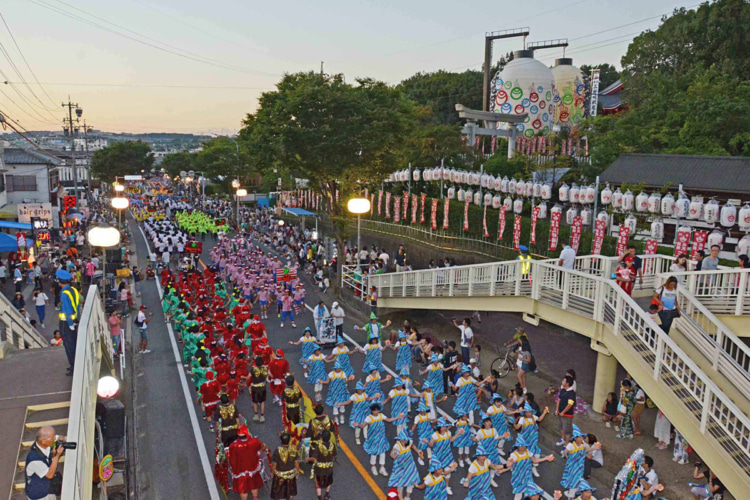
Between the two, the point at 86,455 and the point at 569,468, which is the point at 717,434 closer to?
the point at 569,468

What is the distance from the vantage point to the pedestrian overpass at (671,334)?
863cm

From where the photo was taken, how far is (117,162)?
285ft

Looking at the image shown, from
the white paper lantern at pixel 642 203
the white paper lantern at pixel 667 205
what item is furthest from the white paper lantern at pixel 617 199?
the white paper lantern at pixel 667 205

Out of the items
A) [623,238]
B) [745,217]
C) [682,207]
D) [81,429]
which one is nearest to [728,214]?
[745,217]

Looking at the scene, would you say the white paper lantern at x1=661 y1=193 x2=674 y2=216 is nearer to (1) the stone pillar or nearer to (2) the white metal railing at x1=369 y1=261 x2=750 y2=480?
(2) the white metal railing at x1=369 y1=261 x2=750 y2=480

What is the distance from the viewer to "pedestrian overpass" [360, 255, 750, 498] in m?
8.63

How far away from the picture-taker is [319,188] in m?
26.6

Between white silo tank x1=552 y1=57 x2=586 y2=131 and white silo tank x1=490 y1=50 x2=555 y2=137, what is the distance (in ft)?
4.79

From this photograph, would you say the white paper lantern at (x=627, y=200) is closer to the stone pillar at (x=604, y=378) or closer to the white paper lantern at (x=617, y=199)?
the white paper lantern at (x=617, y=199)

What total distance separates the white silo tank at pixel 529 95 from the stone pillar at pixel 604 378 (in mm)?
37052

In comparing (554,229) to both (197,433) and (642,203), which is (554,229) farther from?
(197,433)

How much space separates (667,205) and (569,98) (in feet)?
117

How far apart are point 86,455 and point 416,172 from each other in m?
26.3

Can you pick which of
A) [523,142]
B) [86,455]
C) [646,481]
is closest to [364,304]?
[646,481]
